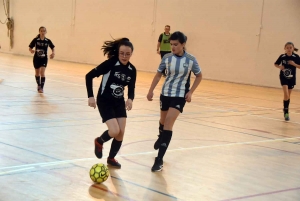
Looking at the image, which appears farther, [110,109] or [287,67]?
[287,67]

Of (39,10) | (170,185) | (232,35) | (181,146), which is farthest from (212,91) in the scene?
(39,10)

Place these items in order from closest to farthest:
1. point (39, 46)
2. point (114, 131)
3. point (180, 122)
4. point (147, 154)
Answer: point (114, 131) → point (147, 154) → point (180, 122) → point (39, 46)

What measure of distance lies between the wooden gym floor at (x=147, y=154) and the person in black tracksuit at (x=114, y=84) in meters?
0.45

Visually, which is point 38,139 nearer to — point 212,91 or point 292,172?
point 292,172

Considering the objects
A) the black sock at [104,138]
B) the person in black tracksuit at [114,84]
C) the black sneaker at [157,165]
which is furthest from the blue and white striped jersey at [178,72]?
the black sock at [104,138]

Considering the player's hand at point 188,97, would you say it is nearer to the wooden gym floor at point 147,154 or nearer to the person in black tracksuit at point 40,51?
the wooden gym floor at point 147,154

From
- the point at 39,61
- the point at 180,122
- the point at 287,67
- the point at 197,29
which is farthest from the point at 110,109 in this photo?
the point at 197,29

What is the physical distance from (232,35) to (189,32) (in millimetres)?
2094

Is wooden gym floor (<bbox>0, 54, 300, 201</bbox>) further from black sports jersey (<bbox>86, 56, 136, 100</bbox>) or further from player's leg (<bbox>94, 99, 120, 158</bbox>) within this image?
black sports jersey (<bbox>86, 56, 136, 100</bbox>)

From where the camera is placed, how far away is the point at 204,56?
2067cm

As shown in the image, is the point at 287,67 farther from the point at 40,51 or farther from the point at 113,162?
the point at 113,162

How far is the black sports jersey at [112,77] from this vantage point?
5.55m

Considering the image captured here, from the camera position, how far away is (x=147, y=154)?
652 cm

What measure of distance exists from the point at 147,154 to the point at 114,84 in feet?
4.26
